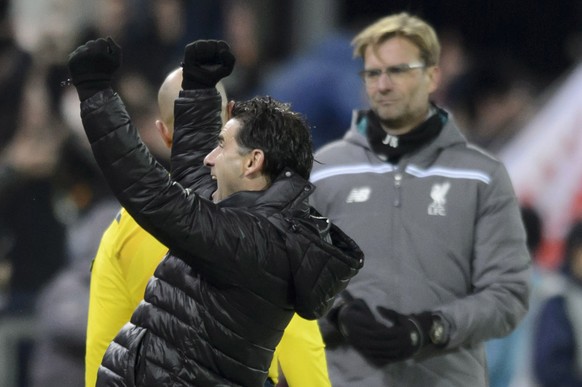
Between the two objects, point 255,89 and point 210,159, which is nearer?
point 210,159

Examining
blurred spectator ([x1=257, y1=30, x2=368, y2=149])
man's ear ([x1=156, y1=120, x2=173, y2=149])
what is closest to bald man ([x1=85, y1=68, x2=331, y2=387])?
man's ear ([x1=156, y1=120, x2=173, y2=149])

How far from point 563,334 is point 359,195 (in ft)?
10.0

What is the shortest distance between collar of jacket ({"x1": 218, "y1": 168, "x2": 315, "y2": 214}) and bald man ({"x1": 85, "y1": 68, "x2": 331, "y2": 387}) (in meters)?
0.58

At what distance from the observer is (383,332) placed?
16.3ft

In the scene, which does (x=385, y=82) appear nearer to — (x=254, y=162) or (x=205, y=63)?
(x=205, y=63)

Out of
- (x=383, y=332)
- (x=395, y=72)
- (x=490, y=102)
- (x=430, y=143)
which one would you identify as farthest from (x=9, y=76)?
(x=383, y=332)

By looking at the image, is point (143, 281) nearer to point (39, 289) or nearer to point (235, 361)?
point (235, 361)

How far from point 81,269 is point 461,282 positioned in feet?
7.05

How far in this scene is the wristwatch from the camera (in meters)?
4.95

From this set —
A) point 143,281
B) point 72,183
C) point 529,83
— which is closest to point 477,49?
point 529,83

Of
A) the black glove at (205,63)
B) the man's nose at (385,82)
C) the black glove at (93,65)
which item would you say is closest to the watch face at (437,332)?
the man's nose at (385,82)

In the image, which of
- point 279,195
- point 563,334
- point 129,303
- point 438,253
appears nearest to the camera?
point 279,195

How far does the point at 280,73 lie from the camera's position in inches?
380

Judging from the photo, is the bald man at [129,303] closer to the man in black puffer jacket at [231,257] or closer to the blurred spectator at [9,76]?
the man in black puffer jacket at [231,257]
